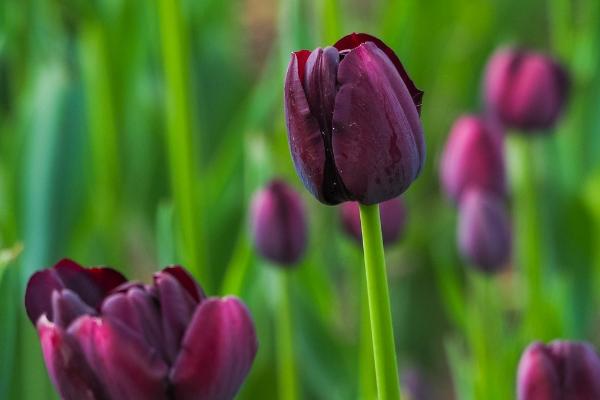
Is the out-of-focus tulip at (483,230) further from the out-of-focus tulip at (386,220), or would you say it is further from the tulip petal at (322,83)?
the tulip petal at (322,83)

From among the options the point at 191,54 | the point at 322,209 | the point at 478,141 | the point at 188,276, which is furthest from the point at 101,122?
the point at 188,276

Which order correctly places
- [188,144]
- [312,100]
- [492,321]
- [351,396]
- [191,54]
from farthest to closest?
[191,54]
[351,396]
[492,321]
[188,144]
[312,100]

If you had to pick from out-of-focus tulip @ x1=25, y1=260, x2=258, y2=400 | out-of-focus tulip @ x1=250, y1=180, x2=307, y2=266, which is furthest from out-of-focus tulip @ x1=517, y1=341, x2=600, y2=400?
out-of-focus tulip @ x1=250, y1=180, x2=307, y2=266

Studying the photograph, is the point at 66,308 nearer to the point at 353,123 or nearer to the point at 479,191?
the point at 353,123

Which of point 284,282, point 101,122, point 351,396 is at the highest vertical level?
point 101,122

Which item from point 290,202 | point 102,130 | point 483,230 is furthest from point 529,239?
point 102,130

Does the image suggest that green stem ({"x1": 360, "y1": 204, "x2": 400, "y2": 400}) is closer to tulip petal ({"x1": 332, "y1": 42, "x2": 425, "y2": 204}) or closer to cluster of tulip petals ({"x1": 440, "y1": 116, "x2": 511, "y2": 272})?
tulip petal ({"x1": 332, "y1": 42, "x2": 425, "y2": 204})

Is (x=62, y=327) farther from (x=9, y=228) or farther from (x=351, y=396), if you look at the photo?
(x=351, y=396)

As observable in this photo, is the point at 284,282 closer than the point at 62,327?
No

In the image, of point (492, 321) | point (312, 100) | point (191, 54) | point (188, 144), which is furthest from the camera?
point (191, 54)
